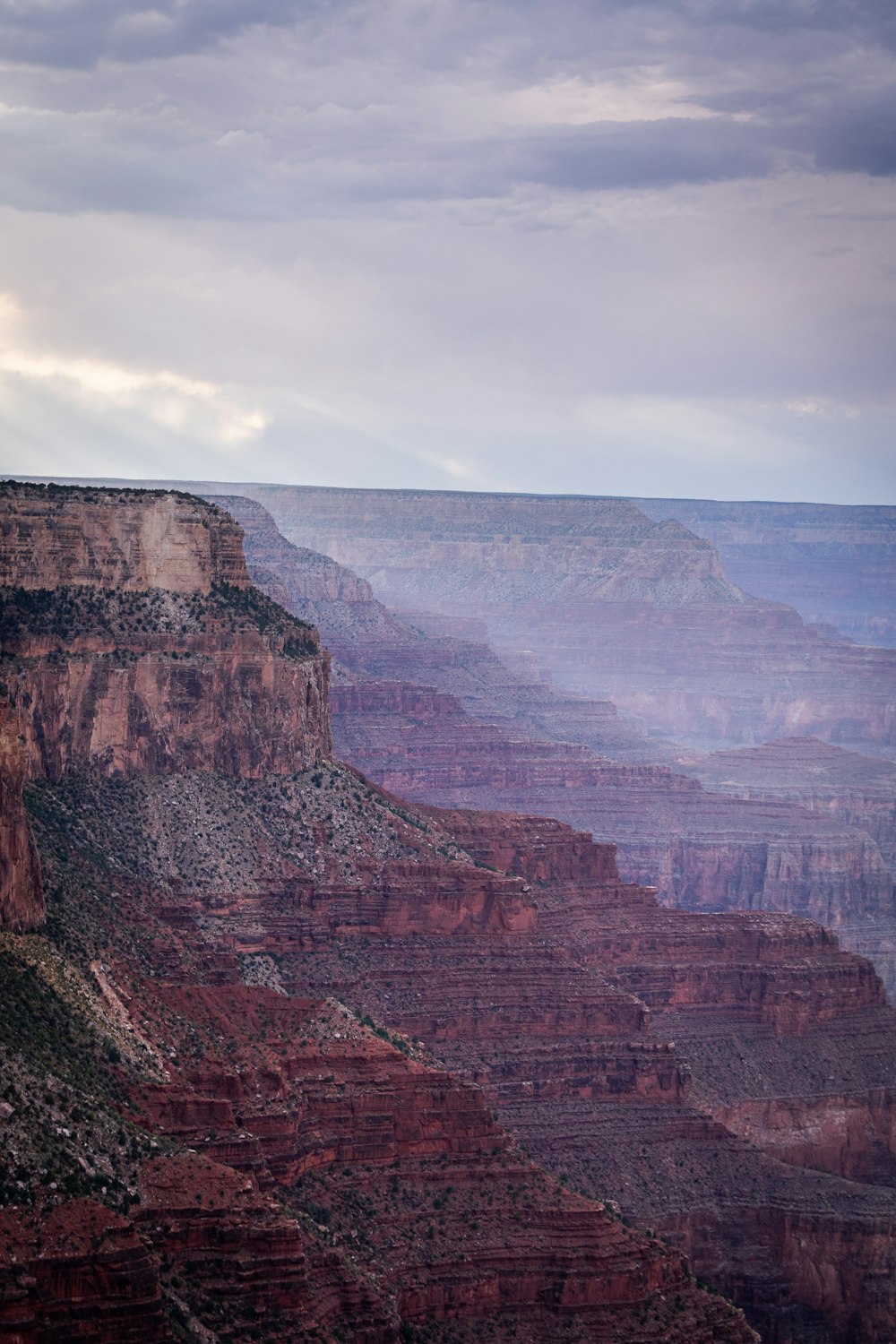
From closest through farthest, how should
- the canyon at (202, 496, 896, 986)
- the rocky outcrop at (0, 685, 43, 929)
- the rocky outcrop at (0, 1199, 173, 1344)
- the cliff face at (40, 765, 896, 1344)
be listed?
the rocky outcrop at (0, 1199, 173, 1344) → the rocky outcrop at (0, 685, 43, 929) → the cliff face at (40, 765, 896, 1344) → the canyon at (202, 496, 896, 986)

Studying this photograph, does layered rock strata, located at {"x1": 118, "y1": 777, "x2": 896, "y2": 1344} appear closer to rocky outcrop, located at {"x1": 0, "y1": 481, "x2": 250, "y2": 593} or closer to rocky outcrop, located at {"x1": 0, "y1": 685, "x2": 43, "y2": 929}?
rocky outcrop, located at {"x1": 0, "y1": 481, "x2": 250, "y2": 593}

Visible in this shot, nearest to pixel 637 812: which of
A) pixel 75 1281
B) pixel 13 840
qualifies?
pixel 13 840

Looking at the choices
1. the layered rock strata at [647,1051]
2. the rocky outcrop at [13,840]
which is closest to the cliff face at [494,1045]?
the layered rock strata at [647,1051]

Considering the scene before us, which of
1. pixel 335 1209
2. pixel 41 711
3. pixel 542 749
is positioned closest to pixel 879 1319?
pixel 335 1209

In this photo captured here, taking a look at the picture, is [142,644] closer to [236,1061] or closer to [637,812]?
[236,1061]

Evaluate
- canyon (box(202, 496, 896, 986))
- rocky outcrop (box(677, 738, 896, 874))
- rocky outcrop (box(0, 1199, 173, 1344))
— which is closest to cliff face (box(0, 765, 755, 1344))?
rocky outcrop (box(0, 1199, 173, 1344))

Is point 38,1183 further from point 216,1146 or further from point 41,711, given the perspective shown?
point 41,711
